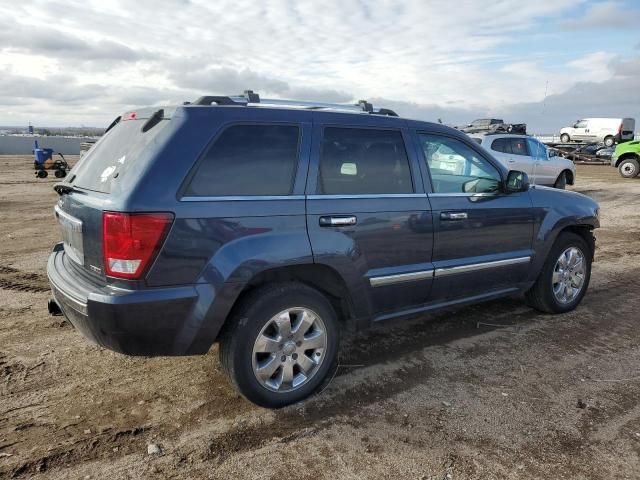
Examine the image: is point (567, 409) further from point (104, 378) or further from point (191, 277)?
point (104, 378)

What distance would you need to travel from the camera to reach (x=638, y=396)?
3.52 metres

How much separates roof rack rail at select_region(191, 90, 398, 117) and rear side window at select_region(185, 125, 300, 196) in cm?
25

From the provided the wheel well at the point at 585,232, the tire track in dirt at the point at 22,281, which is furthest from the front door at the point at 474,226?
the tire track in dirt at the point at 22,281

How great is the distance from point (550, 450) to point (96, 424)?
270 centimetres

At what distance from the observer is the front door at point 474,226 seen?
12.9ft

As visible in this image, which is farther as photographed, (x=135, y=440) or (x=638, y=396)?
(x=638, y=396)

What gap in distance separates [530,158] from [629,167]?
10.1m

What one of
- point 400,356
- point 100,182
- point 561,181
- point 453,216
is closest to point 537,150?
point 561,181

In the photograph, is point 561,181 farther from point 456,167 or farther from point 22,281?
point 22,281

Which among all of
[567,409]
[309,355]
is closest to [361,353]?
[309,355]

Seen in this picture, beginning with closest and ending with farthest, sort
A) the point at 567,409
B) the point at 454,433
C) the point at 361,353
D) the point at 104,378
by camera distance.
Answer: the point at 454,433 < the point at 567,409 < the point at 104,378 < the point at 361,353

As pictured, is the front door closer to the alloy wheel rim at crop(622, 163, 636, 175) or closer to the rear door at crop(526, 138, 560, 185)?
the rear door at crop(526, 138, 560, 185)

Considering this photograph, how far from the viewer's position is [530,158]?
46.0 ft

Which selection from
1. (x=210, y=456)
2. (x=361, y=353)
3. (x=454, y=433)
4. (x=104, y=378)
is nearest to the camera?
(x=210, y=456)
